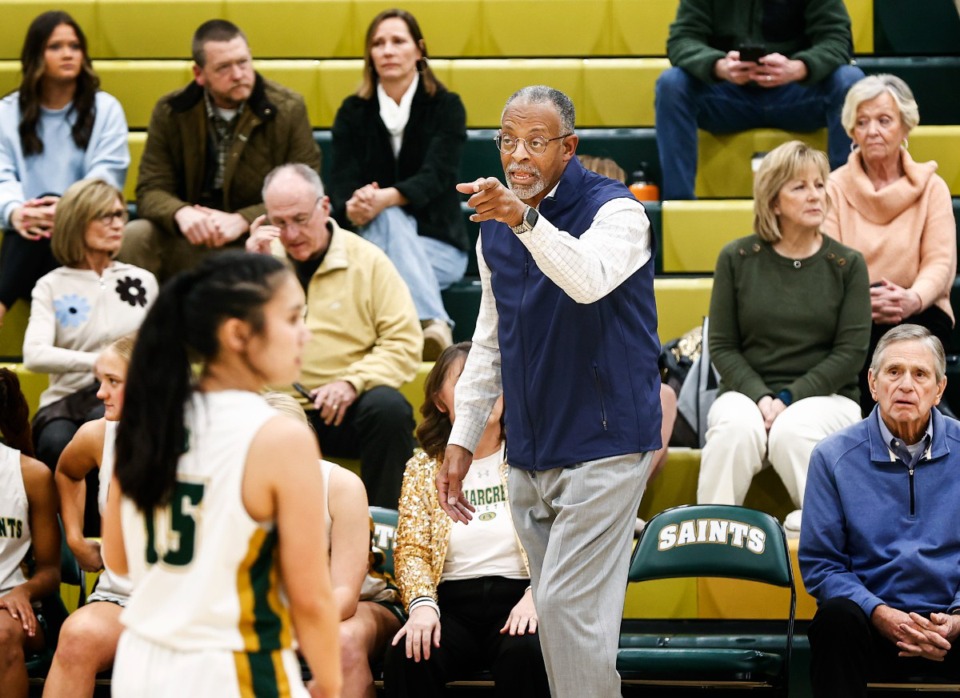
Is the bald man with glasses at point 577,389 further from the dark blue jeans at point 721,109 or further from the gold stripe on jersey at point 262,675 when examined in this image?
the dark blue jeans at point 721,109

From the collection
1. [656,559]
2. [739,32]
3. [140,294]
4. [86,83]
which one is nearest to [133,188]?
[86,83]

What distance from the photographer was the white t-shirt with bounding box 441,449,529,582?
399 centimetres

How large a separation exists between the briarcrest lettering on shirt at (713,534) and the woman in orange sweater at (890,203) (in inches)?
52.8

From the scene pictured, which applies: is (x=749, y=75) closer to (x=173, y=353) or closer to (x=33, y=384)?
(x=33, y=384)

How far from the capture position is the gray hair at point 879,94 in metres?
5.05

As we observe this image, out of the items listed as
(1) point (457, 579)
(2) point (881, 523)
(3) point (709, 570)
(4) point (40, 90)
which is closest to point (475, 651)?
(1) point (457, 579)

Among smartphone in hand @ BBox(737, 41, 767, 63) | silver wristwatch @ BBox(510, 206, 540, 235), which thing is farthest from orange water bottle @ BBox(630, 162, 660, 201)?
silver wristwatch @ BBox(510, 206, 540, 235)

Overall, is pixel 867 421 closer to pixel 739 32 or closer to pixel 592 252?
pixel 592 252

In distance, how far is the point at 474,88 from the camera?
6367 millimetres

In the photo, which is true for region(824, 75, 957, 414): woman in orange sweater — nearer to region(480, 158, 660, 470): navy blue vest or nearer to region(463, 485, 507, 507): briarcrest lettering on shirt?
region(463, 485, 507, 507): briarcrest lettering on shirt

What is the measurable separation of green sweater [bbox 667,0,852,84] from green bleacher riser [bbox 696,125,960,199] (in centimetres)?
30

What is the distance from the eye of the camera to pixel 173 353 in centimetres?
211

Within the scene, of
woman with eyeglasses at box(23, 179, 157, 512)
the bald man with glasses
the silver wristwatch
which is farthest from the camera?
woman with eyeglasses at box(23, 179, 157, 512)

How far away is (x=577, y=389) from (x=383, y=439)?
179 centimetres
